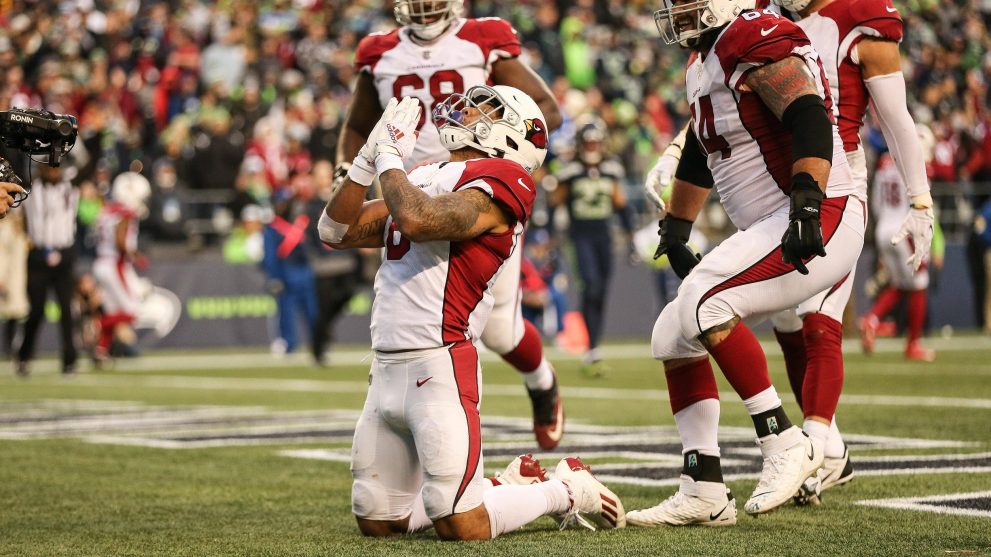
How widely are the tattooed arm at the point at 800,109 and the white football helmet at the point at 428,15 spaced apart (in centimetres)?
245

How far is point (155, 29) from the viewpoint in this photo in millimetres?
21609

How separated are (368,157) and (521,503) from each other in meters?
1.19

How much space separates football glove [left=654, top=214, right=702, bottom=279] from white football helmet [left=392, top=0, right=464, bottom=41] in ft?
6.46

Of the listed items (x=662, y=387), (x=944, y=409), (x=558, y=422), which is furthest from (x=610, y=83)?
(x=558, y=422)

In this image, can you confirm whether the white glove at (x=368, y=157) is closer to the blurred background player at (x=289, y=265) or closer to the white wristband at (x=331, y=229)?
the white wristband at (x=331, y=229)

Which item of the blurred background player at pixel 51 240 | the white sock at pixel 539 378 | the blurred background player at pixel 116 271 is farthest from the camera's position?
the blurred background player at pixel 116 271

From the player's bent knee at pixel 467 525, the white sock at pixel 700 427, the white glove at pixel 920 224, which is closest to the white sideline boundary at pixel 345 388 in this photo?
the white glove at pixel 920 224

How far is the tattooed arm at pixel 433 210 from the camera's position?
4.68m

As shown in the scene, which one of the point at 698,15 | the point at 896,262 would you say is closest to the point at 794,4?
the point at 698,15

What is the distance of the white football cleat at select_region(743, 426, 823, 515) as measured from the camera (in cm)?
503

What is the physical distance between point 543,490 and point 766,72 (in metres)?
1.53

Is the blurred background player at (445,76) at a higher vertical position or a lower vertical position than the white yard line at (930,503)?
higher

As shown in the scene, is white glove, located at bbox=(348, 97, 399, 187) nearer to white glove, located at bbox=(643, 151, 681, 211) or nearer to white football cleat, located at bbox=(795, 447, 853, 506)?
white glove, located at bbox=(643, 151, 681, 211)

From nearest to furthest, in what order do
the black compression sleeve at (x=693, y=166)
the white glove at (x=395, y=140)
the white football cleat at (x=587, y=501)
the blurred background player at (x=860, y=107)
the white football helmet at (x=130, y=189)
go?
1. the white glove at (x=395, y=140)
2. the white football cleat at (x=587, y=501)
3. the black compression sleeve at (x=693, y=166)
4. the blurred background player at (x=860, y=107)
5. the white football helmet at (x=130, y=189)
